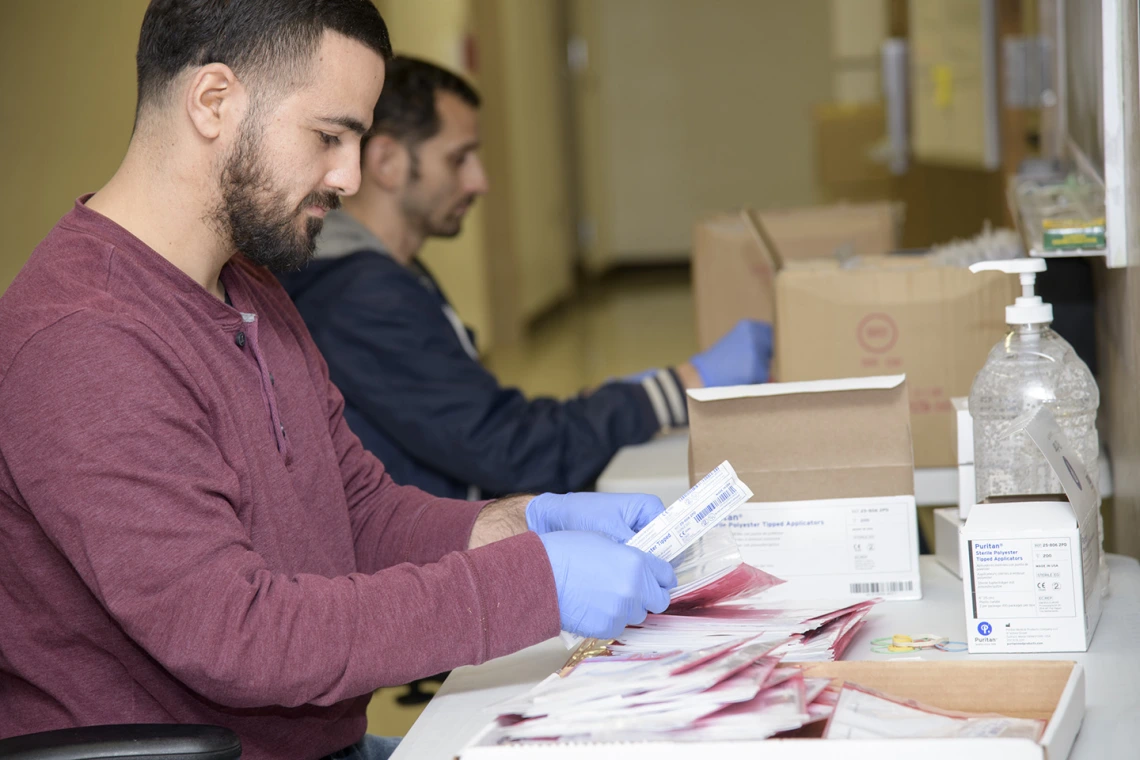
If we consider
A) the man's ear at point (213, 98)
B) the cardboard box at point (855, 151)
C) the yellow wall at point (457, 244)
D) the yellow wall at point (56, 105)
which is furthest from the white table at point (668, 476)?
the yellow wall at point (457, 244)

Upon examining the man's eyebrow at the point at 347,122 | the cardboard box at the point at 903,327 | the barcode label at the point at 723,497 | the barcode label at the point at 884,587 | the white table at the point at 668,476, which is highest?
the man's eyebrow at the point at 347,122

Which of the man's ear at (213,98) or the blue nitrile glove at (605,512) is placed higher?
the man's ear at (213,98)

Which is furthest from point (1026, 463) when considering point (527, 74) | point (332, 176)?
point (527, 74)

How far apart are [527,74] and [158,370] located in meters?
6.23

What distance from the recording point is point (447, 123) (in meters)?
2.32

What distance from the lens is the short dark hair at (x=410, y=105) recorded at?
226 centimetres

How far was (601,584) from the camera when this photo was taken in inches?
37.6

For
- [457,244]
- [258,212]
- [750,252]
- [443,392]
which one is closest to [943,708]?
[258,212]

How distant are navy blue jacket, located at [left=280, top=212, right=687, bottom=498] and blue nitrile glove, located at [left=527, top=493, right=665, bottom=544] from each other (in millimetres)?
742

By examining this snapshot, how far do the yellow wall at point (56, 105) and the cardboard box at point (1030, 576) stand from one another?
6.36ft

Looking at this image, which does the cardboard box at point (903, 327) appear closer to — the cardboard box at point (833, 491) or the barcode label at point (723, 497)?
the cardboard box at point (833, 491)

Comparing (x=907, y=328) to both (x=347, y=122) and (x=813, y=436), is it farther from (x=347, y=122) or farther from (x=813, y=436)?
(x=347, y=122)

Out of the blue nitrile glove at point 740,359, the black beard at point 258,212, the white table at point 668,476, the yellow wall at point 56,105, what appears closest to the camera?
the black beard at point 258,212

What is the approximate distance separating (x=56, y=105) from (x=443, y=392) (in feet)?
3.67
